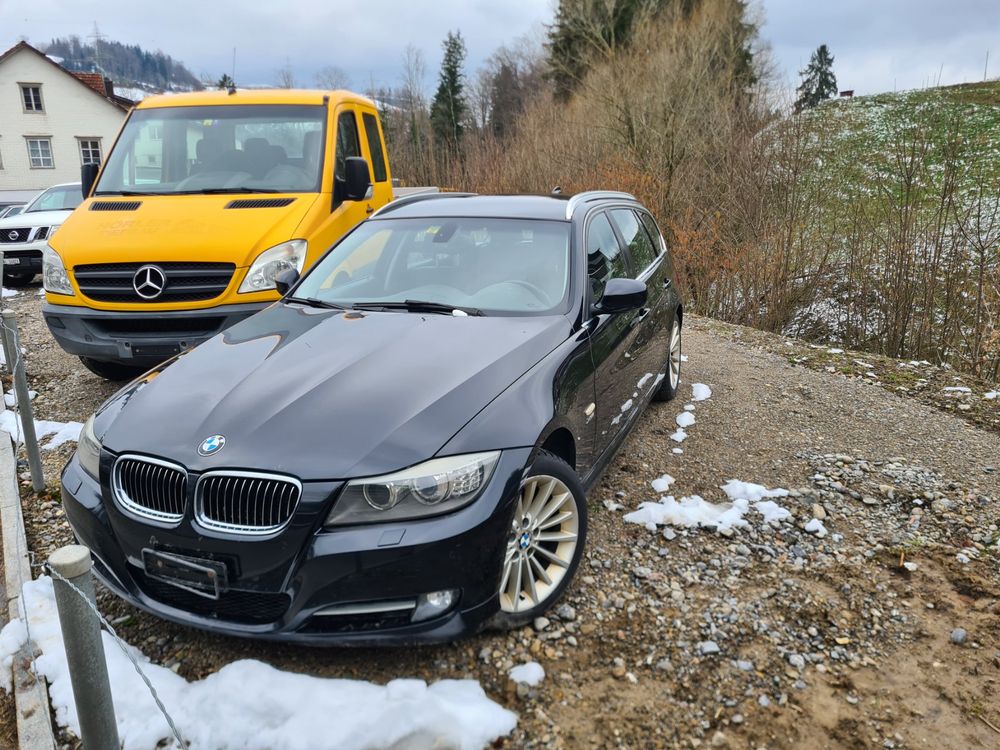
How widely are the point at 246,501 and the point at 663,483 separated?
271 centimetres

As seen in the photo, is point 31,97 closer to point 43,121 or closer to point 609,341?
point 43,121

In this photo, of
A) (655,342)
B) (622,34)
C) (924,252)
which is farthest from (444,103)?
(655,342)

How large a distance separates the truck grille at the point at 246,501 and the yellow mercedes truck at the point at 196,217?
117 inches

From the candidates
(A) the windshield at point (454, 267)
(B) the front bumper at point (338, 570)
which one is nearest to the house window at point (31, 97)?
(A) the windshield at point (454, 267)

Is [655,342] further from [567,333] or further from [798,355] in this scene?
[798,355]

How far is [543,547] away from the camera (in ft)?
10.2

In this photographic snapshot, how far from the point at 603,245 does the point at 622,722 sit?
281 centimetres

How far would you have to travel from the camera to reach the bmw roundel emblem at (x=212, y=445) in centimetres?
259

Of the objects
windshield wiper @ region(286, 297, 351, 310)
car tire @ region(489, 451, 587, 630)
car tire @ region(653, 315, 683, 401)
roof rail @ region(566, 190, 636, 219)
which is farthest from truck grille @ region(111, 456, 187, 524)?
car tire @ region(653, 315, 683, 401)

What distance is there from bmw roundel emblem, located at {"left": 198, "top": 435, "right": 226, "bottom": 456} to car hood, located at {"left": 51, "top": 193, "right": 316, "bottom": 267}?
9.42 ft

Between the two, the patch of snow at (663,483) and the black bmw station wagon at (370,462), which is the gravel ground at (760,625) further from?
the black bmw station wagon at (370,462)

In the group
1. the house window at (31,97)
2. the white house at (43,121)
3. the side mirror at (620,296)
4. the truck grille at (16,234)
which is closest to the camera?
the side mirror at (620,296)

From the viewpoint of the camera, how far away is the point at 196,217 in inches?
217

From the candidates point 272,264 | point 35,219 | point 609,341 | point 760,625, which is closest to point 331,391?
point 609,341
